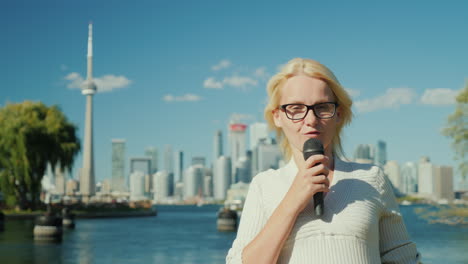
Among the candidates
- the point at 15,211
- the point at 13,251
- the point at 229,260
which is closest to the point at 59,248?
the point at 13,251

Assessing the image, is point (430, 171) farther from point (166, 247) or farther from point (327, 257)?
point (327, 257)

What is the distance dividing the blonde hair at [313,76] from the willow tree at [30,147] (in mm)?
36341

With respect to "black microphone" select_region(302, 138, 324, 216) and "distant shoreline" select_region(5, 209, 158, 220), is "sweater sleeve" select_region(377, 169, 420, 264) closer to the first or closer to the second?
"black microphone" select_region(302, 138, 324, 216)

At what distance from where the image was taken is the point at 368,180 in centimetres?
199

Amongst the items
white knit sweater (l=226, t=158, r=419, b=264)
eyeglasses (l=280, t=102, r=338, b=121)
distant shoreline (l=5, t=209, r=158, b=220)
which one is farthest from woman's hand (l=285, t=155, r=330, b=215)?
distant shoreline (l=5, t=209, r=158, b=220)

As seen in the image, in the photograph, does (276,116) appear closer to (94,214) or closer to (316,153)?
(316,153)

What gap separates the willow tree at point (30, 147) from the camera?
118 feet

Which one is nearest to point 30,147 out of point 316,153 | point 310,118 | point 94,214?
point 94,214

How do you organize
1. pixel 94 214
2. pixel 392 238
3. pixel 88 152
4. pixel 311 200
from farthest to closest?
1. pixel 88 152
2. pixel 94 214
3. pixel 392 238
4. pixel 311 200

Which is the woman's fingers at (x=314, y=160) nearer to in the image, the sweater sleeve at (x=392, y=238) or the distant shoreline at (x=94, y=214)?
the sweater sleeve at (x=392, y=238)

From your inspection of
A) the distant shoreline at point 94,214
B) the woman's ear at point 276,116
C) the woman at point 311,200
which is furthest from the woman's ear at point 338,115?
the distant shoreline at point 94,214

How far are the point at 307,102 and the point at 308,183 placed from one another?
310mm

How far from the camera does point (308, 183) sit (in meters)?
1.73

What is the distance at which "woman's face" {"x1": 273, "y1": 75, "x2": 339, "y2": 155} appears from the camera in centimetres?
190
